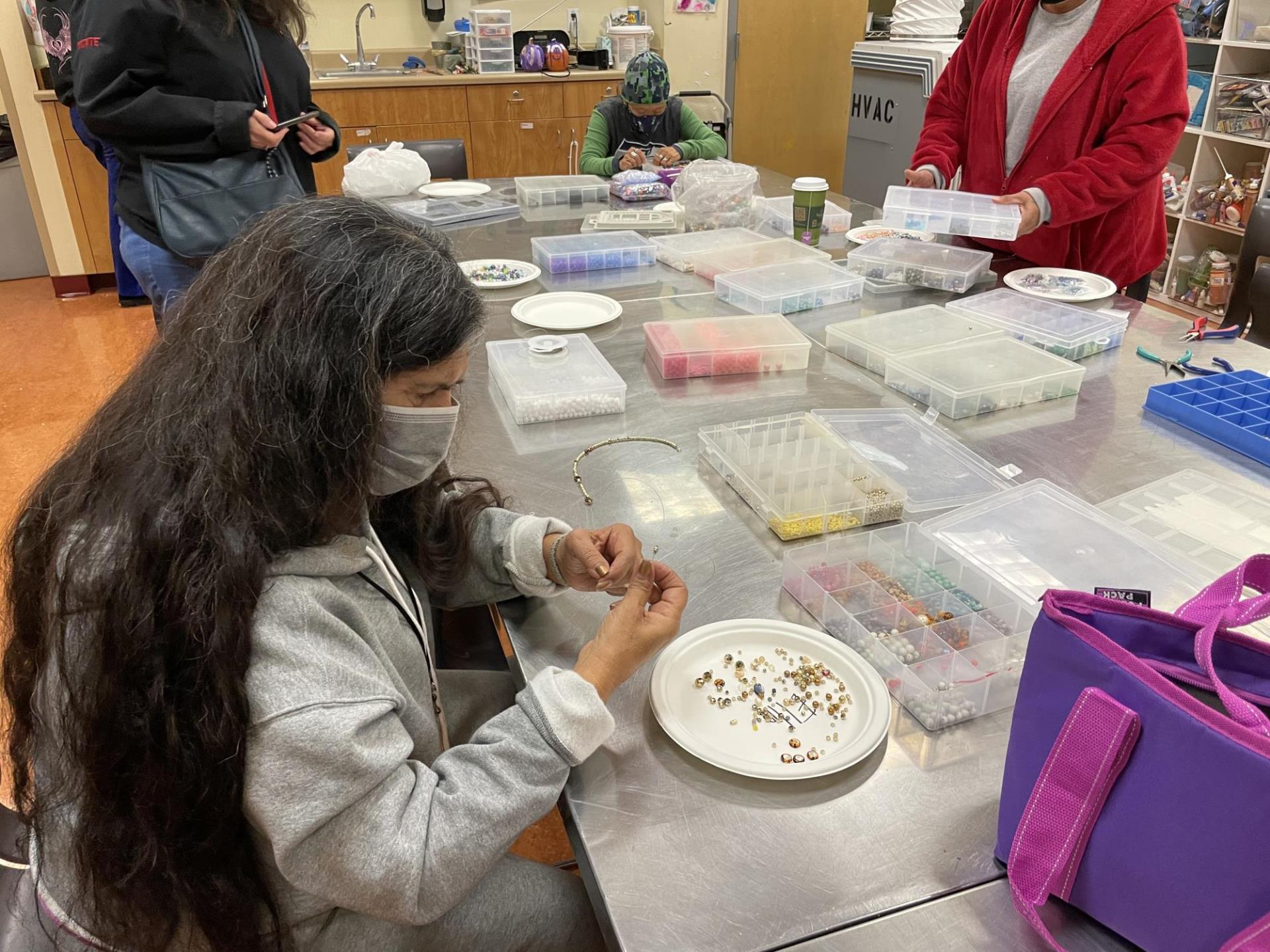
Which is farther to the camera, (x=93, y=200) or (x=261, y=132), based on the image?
(x=93, y=200)

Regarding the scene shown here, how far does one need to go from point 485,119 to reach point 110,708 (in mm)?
4857

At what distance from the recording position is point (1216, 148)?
4012mm

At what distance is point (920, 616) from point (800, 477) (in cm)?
33

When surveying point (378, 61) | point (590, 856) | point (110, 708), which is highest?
point (378, 61)

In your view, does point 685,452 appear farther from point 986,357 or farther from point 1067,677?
point 1067,677

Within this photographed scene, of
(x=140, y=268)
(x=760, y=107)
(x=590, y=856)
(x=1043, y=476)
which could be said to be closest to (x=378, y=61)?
(x=760, y=107)

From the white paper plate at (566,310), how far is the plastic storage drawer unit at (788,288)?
26 centimetres

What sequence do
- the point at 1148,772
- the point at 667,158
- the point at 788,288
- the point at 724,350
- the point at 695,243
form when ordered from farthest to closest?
the point at 667,158 → the point at 695,243 → the point at 788,288 → the point at 724,350 → the point at 1148,772

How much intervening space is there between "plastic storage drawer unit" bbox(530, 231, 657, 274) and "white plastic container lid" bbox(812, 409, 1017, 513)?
3.20 feet

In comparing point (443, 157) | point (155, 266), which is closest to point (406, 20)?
point (443, 157)

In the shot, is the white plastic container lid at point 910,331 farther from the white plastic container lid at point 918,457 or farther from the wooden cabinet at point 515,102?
the wooden cabinet at point 515,102

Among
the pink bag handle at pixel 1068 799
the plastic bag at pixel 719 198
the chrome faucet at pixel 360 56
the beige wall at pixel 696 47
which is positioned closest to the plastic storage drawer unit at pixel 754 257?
the plastic bag at pixel 719 198

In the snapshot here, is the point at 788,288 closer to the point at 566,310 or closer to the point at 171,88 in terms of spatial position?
the point at 566,310

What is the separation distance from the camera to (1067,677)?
0.66 m
